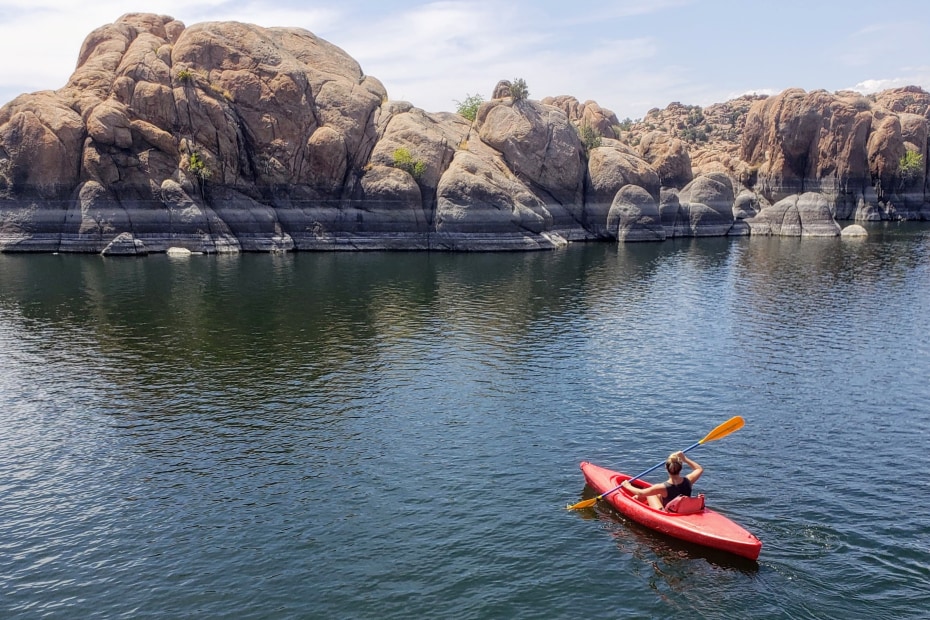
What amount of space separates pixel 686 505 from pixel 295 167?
78.6 metres

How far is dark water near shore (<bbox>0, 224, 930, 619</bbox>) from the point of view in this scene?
778 inches

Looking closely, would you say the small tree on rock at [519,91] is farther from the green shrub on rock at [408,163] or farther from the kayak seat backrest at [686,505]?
the kayak seat backrest at [686,505]

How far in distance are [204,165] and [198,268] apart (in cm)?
1977

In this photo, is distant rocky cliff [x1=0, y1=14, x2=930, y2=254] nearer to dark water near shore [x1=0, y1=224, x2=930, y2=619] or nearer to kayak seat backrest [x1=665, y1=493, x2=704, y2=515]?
dark water near shore [x1=0, y1=224, x2=930, y2=619]

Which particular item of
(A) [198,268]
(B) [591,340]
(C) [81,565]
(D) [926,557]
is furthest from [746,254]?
(C) [81,565]

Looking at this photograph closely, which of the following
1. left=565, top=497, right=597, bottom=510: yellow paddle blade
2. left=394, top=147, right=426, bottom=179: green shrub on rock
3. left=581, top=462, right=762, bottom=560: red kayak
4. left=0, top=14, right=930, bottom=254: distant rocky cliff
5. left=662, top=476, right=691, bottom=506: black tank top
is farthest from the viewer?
left=394, top=147, right=426, bottom=179: green shrub on rock

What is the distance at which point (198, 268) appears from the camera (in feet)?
238

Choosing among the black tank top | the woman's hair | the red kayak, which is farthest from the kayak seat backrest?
the woman's hair

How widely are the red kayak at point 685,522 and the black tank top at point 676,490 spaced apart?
1.96 ft

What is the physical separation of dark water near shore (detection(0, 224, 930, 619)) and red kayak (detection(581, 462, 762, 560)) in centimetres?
49

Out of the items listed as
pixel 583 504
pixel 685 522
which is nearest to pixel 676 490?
pixel 685 522

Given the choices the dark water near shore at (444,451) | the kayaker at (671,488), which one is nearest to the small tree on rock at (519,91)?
the dark water near shore at (444,451)

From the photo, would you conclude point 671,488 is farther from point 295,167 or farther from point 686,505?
point 295,167

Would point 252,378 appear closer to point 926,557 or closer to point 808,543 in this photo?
point 808,543
